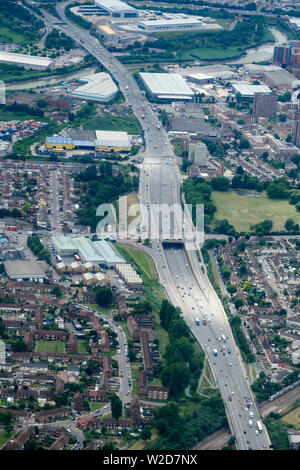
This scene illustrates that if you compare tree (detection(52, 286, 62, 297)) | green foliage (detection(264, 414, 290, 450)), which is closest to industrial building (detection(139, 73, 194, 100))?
tree (detection(52, 286, 62, 297))

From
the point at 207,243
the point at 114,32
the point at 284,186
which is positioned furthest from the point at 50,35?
the point at 207,243

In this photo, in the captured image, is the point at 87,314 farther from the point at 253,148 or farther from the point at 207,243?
the point at 253,148

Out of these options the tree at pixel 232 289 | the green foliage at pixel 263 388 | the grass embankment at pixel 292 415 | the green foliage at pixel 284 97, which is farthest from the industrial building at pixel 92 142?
the grass embankment at pixel 292 415

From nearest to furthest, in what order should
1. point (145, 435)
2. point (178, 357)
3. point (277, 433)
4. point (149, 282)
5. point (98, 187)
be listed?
point (145, 435) < point (277, 433) < point (178, 357) < point (149, 282) < point (98, 187)

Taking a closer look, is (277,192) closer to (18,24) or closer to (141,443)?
(141,443)

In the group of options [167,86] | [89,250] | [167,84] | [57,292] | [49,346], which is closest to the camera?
[49,346]

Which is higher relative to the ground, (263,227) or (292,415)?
(292,415)

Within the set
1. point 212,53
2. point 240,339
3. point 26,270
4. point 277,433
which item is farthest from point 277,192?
point 212,53
